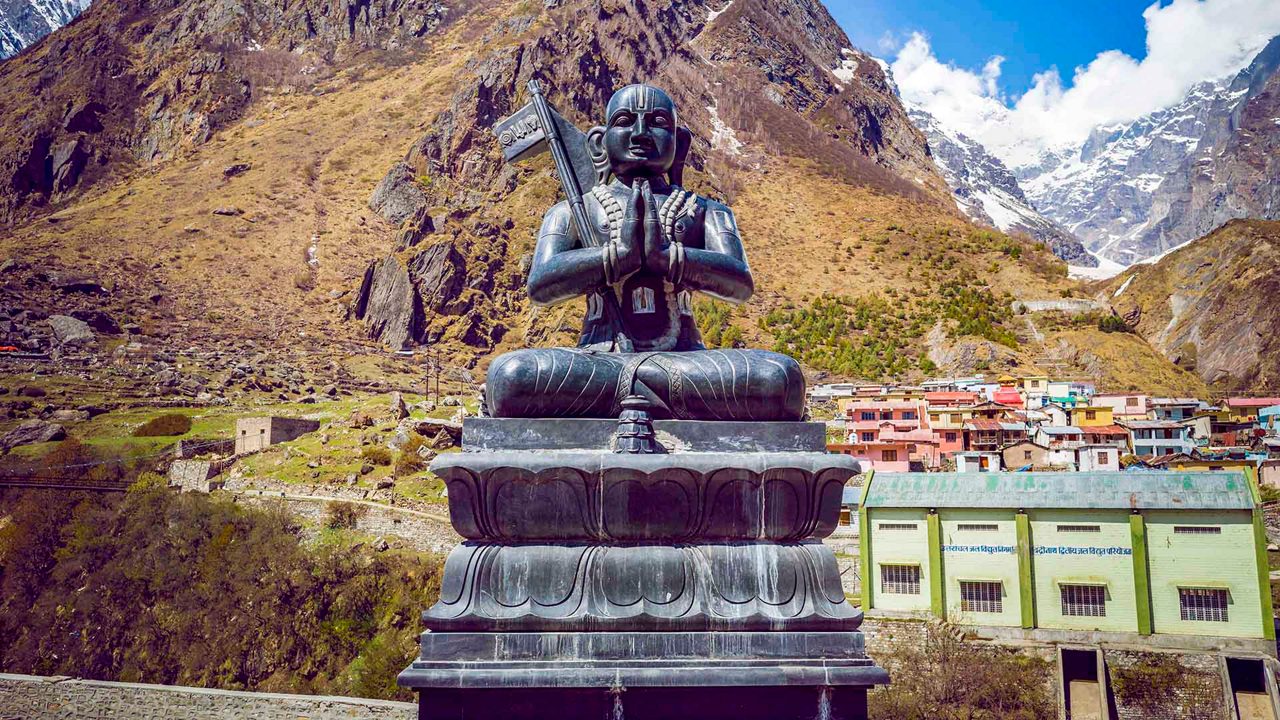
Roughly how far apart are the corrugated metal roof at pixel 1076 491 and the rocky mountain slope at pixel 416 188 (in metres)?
33.0

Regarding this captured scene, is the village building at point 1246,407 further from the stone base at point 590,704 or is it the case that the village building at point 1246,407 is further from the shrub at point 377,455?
the stone base at point 590,704

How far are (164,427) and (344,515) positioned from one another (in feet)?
46.6

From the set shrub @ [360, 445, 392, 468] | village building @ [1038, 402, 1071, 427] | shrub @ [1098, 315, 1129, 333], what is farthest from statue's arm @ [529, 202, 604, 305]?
shrub @ [1098, 315, 1129, 333]

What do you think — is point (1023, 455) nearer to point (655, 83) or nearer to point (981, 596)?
point (981, 596)

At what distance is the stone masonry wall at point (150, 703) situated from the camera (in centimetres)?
1766

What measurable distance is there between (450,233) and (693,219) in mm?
62703

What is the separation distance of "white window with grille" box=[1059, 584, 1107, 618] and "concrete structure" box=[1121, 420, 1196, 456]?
18459 mm

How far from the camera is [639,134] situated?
6188mm

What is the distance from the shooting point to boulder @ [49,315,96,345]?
172 ft

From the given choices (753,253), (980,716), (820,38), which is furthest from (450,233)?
(820,38)

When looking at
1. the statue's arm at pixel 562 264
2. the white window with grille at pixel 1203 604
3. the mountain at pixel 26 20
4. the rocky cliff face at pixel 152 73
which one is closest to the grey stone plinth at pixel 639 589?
the statue's arm at pixel 562 264

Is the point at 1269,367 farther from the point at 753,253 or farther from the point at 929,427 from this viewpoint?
the point at 929,427

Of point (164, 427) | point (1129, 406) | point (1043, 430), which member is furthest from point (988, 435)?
point (164, 427)

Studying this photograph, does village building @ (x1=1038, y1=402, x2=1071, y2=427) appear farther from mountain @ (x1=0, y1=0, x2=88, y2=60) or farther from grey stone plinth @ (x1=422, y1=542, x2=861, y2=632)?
mountain @ (x1=0, y1=0, x2=88, y2=60)
